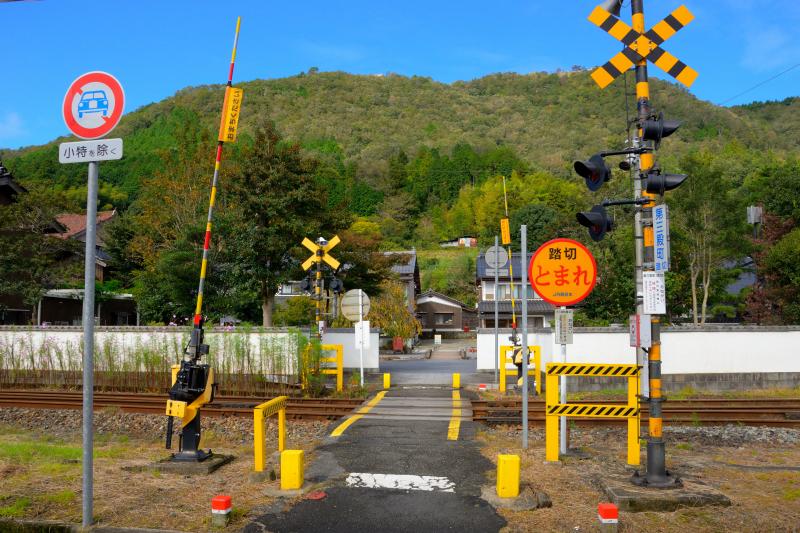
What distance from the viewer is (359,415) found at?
34.9ft

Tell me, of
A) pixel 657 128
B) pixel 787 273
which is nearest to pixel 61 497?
pixel 657 128

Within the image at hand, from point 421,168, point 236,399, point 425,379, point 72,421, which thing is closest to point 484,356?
point 425,379

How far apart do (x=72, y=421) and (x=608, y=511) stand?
1018 cm

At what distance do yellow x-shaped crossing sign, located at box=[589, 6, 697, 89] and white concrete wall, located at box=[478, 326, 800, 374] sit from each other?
9.42 meters

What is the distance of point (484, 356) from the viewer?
17.8 m

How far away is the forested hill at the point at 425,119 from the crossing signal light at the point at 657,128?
1992 inches

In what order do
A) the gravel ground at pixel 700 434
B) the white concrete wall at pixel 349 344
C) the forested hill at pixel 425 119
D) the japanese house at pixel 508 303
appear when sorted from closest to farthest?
1. the gravel ground at pixel 700 434
2. the white concrete wall at pixel 349 344
3. the japanese house at pixel 508 303
4. the forested hill at pixel 425 119

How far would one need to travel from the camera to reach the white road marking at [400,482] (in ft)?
19.7

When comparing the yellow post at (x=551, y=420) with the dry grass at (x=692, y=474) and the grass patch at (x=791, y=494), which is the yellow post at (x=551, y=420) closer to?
the dry grass at (x=692, y=474)

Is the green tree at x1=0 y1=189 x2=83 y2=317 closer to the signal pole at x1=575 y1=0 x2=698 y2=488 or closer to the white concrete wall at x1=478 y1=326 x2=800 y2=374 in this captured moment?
the white concrete wall at x1=478 y1=326 x2=800 y2=374

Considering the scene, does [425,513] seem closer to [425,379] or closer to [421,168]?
[425,379]

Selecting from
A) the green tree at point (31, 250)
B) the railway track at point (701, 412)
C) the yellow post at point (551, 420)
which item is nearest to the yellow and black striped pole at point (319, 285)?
the railway track at point (701, 412)

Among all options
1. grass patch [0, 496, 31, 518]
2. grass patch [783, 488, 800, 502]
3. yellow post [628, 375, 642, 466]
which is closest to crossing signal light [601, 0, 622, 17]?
yellow post [628, 375, 642, 466]

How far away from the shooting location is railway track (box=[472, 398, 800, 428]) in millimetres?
10461
